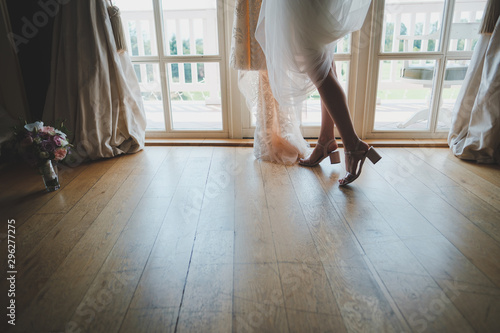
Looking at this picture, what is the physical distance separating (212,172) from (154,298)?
3.08 ft

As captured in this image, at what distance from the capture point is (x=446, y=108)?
228cm

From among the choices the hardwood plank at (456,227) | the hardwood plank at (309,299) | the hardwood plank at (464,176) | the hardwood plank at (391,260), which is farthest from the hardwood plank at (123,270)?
the hardwood plank at (464,176)

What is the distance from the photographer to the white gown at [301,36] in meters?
1.37

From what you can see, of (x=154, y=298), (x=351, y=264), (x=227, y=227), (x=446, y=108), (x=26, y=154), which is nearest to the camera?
(x=154, y=298)

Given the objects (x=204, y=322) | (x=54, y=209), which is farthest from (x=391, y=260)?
(x=54, y=209)

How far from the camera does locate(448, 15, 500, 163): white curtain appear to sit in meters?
1.74

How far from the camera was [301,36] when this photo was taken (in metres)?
1.41

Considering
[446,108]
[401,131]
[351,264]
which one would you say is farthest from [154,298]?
[446,108]

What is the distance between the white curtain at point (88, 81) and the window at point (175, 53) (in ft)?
0.81

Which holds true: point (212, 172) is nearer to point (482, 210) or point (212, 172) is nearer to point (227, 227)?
point (227, 227)
